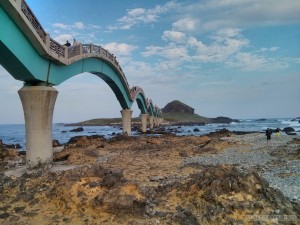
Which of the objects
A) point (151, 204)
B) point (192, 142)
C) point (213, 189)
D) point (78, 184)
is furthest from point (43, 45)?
point (192, 142)

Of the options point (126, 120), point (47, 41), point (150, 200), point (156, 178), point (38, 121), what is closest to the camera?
point (150, 200)

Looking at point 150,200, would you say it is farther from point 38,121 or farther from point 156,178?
point 38,121

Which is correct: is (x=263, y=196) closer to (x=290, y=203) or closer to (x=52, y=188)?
(x=290, y=203)

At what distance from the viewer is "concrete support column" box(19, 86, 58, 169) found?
49.8 ft

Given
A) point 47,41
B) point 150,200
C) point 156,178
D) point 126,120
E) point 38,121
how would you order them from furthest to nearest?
point 126,120 < point 47,41 < point 38,121 < point 156,178 < point 150,200

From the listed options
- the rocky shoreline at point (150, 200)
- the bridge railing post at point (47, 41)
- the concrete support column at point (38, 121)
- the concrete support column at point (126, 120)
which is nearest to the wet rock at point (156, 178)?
the rocky shoreline at point (150, 200)

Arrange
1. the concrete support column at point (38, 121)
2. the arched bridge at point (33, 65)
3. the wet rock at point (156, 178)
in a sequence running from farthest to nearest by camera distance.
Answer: the concrete support column at point (38, 121)
the arched bridge at point (33, 65)
the wet rock at point (156, 178)

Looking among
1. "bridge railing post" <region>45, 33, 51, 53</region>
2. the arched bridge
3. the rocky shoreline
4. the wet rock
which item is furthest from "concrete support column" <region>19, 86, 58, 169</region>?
the wet rock

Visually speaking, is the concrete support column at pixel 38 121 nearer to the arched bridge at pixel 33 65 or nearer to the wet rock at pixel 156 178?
the arched bridge at pixel 33 65

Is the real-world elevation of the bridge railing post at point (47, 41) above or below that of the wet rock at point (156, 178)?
above

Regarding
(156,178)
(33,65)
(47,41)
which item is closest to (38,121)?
(33,65)

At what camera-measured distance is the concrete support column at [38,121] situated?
15188 mm

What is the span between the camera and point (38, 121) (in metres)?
15.3

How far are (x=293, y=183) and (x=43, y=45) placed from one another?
531 inches
